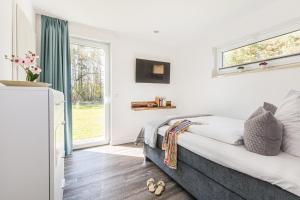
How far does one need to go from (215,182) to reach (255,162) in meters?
0.41

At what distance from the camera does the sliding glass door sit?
312cm

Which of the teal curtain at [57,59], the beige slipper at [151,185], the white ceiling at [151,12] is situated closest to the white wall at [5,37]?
the white ceiling at [151,12]

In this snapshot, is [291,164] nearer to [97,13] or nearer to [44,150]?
[44,150]

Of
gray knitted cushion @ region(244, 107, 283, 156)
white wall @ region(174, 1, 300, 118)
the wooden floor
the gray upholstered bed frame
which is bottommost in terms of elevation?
the wooden floor

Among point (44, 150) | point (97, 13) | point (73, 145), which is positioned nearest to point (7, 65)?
point (44, 150)

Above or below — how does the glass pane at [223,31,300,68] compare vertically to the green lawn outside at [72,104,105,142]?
above

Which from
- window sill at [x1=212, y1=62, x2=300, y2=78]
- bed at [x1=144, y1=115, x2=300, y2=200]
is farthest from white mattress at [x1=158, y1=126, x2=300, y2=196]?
window sill at [x1=212, y1=62, x2=300, y2=78]

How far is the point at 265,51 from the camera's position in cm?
243

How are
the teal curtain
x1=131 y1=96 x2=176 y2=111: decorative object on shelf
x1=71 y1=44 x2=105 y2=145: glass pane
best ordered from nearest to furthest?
the teal curtain < x1=71 y1=44 x2=105 y2=145: glass pane < x1=131 y1=96 x2=176 y2=111: decorative object on shelf

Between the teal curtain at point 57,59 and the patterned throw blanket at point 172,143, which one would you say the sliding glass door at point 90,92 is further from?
the patterned throw blanket at point 172,143

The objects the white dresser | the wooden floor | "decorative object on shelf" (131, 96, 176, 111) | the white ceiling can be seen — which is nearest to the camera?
the white dresser

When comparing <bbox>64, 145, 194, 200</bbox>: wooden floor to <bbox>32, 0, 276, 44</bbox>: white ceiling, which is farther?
<bbox>32, 0, 276, 44</bbox>: white ceiling

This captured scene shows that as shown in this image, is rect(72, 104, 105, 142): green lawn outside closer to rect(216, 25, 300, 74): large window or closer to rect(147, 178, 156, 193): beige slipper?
rect(147, 178, 156, 193): beige slipper

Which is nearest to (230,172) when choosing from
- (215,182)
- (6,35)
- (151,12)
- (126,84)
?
(215,182)
